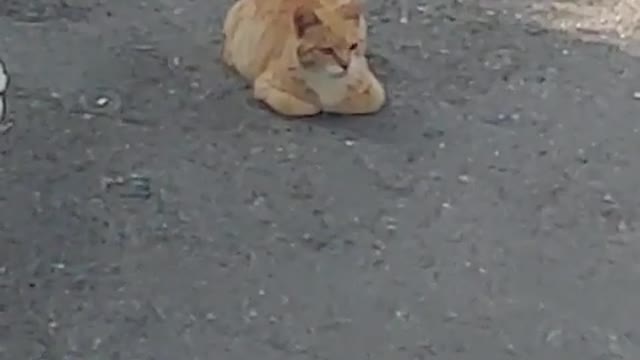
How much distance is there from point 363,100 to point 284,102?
0.37 feet

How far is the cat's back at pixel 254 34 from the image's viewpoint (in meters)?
1.99

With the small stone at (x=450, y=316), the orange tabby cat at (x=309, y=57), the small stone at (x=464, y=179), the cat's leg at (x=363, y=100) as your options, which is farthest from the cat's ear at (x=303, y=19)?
the small stone at (x=450, y=316)

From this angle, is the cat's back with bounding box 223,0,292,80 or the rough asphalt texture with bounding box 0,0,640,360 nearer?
the rough asphalt texture with bounding box 0,0,640,360

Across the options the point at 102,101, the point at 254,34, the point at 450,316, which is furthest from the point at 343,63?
the point at 450,316

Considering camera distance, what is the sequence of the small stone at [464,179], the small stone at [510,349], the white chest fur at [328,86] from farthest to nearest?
the white chest fur at [328,86] → the small stone at [464,179] → the small stone at [510,349]

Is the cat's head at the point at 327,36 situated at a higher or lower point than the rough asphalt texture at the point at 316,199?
higher

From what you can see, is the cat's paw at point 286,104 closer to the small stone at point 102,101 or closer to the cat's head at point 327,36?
the cat's head at point 327,36

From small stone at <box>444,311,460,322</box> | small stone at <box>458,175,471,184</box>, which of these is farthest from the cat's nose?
small stone at <box>444,311,460,322</box>

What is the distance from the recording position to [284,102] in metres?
1.98

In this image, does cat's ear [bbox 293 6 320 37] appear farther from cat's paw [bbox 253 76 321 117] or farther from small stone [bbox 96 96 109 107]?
small stone [bbox 96 96 109 107]

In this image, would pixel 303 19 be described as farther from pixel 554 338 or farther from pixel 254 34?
pixel 554 338

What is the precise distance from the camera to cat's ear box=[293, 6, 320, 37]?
6.37 ft

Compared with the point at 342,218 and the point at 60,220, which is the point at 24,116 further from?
the point at 342,218

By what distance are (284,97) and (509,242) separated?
429 millimetres
